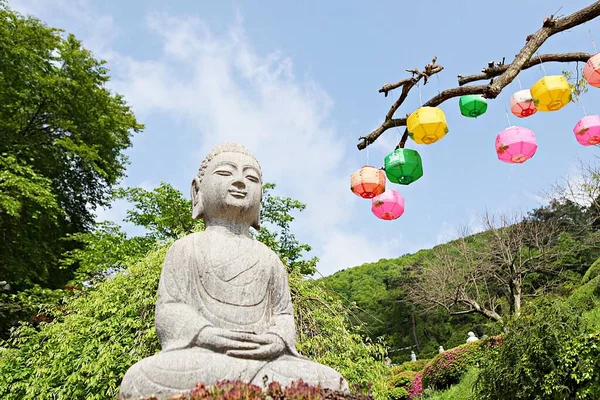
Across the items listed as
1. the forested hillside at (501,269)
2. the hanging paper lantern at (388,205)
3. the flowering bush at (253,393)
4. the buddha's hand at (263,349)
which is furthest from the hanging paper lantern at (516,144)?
the forested hillside at (501,269)

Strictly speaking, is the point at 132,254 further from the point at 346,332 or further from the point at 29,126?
the point at 346,332

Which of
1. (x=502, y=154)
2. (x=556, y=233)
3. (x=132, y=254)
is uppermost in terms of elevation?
(x=556, y=233)

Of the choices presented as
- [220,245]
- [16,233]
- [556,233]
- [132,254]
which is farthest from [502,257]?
[220,245]

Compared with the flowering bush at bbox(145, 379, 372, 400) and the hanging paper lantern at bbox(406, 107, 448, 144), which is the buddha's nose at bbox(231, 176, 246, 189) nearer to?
the hanging paper lantern at bbox(406, 107, 448, 144)

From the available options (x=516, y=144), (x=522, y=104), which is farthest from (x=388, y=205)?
(x=522, y=104)

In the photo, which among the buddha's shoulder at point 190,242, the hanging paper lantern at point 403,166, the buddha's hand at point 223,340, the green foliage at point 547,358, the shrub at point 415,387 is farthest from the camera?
the shrub at point 415,387

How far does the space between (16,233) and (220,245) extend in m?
9.96

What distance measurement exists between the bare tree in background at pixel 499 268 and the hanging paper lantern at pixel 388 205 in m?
15.1

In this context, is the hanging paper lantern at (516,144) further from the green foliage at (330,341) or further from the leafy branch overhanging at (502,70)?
the green foliage at (330,341)

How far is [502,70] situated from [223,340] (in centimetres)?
396

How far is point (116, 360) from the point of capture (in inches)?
263

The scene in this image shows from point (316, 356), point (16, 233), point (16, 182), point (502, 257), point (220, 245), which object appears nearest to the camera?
point (220, 245)

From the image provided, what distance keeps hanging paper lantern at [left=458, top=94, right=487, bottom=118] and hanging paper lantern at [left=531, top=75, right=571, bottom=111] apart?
54cm

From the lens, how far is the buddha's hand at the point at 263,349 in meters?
3.36
